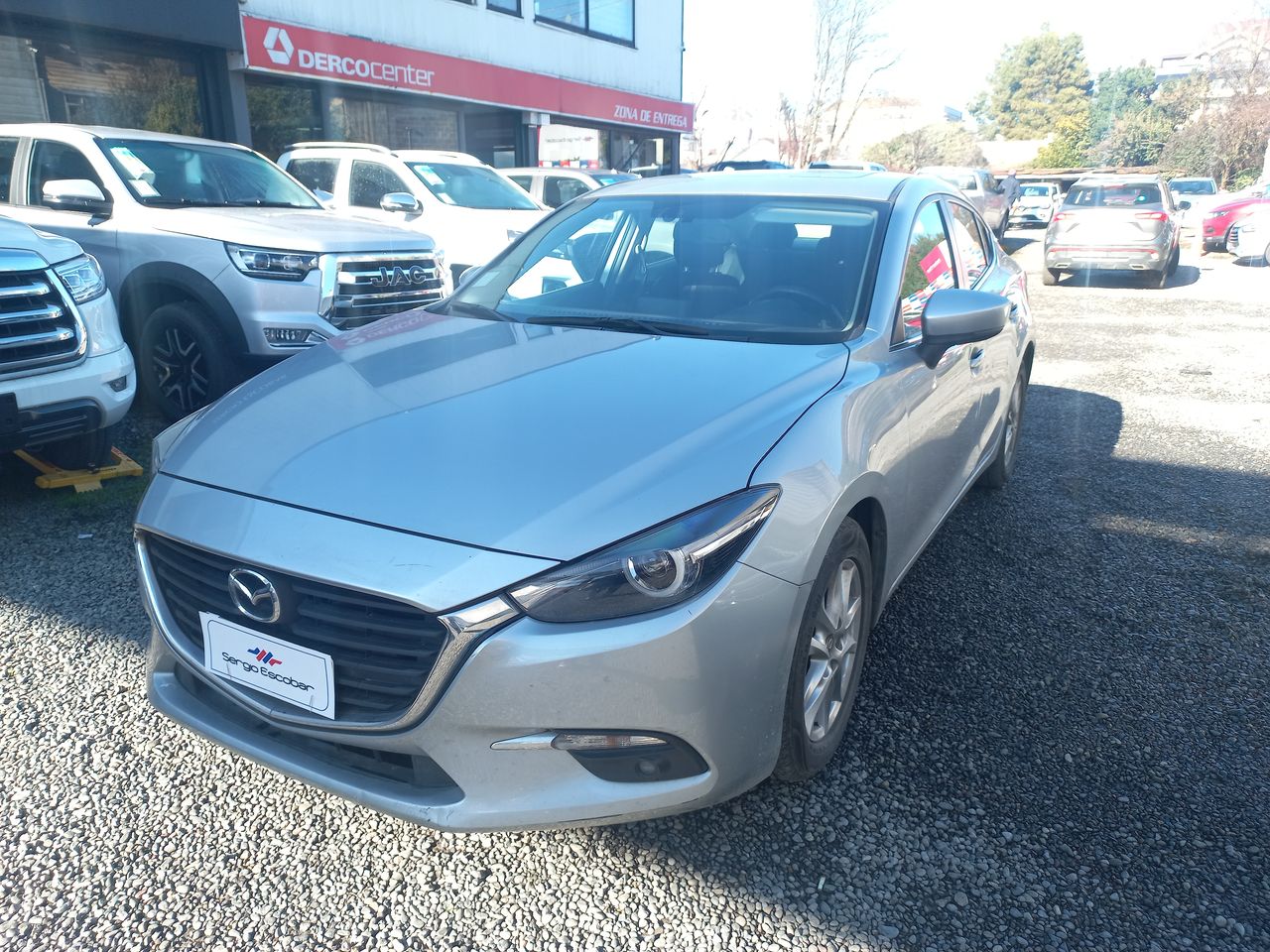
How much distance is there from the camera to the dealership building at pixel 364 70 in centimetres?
1121

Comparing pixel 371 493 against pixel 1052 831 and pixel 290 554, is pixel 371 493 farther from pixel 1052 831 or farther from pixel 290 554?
pixel 1052 831

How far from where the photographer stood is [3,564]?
12.5 feet

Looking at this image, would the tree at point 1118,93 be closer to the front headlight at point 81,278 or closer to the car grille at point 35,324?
the front headlight at point 81,278

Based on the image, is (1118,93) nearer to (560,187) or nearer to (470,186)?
(560,187)

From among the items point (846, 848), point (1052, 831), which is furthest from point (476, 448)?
point (1052, 831)

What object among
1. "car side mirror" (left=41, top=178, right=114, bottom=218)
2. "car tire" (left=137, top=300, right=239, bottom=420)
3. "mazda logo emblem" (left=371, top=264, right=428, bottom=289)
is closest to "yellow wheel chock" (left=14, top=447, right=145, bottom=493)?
"car tire" (left=137, top=300, right=239, bottom=420)

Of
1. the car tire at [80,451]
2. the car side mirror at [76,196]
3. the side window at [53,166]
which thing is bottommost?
the car tire at [80,451]

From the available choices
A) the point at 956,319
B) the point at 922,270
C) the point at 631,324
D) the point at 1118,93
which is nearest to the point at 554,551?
the point at 631,324

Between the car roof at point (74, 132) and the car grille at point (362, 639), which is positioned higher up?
the car roof at point (74, 132)

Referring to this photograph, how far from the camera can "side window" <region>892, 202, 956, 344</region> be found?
3.09 metres

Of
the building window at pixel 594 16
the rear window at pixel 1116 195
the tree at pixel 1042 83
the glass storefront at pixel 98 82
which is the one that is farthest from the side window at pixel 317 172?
the tree at pixel 1042 83

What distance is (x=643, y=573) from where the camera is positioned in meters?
1.91

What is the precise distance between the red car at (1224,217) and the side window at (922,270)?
1658 centimetres

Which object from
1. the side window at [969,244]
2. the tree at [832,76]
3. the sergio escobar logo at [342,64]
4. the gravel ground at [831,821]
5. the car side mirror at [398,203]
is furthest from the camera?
the tree at [832,76]
